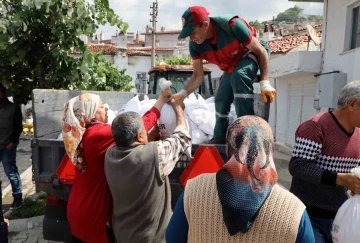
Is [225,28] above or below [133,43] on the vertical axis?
below

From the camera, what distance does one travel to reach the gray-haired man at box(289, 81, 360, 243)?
188cm

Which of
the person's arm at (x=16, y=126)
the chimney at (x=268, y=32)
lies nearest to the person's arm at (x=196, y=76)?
the person's arm at (x=16, y=126)

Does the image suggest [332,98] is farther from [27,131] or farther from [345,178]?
[27,131]

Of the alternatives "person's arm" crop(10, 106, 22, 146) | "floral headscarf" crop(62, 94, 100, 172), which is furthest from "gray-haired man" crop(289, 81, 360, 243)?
"person's arm" crop(10, 106, 22, 146)

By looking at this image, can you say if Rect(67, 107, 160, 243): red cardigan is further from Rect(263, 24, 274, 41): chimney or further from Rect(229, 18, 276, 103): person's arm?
Rect(263, 24, 274, 41): chimney

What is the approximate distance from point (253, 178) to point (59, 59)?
341cm

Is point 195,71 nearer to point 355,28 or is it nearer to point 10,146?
point 10,146

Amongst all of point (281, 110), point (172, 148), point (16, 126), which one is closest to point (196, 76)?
point (172, 148)

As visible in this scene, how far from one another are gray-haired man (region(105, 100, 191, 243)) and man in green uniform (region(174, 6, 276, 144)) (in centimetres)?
70

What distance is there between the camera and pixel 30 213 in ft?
14.6

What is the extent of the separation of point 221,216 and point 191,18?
157 centimetres

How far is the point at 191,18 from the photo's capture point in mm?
2410

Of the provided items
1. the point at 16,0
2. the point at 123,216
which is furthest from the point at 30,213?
the point at 123,216

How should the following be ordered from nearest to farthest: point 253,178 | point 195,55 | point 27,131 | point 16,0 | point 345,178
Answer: point 253,178 → point 345,178 → point 195,55 → point 16,0 → point 27,131
